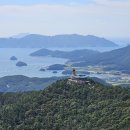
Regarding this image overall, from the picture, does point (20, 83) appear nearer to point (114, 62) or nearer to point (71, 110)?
point (114, 62)

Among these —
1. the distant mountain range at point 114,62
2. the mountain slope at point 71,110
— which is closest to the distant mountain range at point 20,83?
the distant mountain range at point 114,62

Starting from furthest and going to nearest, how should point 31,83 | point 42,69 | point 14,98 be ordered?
point 42,69
point 31,83
point 14,98

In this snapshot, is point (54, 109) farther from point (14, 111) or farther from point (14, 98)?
point (14, 98)

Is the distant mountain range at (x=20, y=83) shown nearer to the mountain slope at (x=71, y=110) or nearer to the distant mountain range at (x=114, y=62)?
the distant mountain range at (x=114, y=62)

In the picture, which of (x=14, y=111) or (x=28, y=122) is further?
(x=14, y=111)

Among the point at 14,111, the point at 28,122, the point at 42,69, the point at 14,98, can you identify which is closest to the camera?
the point at 28,122

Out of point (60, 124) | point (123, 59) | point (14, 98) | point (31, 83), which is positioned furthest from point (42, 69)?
point (60, 124)

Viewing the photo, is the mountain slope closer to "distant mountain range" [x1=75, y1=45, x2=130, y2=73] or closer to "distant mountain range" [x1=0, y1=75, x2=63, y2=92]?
"distant mountain range" [x1=0, y1=75, x2=63, y2=92]

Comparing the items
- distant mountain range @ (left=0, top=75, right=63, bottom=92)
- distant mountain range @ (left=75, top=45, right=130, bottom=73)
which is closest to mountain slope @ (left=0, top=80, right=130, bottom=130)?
distant mountain range @ (left=0, top=75, right=63, bottom=92)
